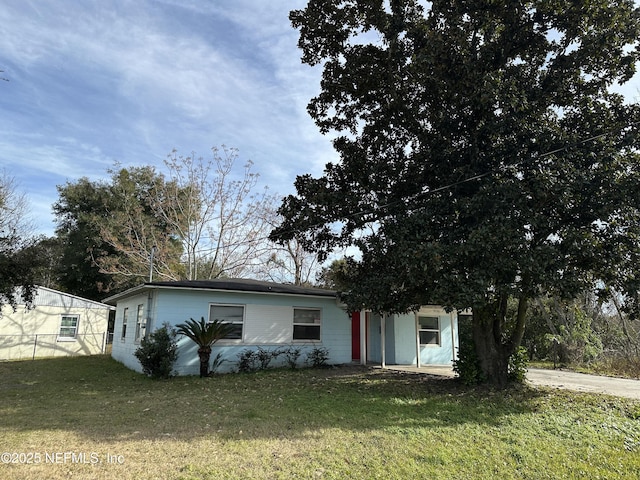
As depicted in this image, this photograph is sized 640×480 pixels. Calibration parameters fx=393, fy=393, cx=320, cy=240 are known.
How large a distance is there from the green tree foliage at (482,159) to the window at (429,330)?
15.4 feet

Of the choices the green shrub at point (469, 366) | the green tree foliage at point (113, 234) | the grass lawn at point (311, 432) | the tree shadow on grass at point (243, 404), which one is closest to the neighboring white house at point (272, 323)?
the tree shadow on grass at point (243, 404)

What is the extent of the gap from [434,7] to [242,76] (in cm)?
556

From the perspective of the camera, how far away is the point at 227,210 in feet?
74.7

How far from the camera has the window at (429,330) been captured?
15555 millimetres

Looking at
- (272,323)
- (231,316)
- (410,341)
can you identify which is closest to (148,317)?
(231,316)

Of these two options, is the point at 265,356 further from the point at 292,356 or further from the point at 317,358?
the point at 317,358

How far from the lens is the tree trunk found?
1133cm

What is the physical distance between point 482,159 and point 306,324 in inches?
320

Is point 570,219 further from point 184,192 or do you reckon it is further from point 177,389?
point 184,192

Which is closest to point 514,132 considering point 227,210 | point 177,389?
point 177,389

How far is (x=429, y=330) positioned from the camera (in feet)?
51.4

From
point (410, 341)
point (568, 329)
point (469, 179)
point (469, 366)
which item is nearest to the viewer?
point (469, 179)

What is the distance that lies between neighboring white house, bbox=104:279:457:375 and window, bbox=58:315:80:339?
14.2ft

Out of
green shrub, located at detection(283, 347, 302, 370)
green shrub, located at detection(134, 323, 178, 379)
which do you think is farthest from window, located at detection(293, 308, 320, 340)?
green shrub, located at detection(134, 323, 178, 379)
